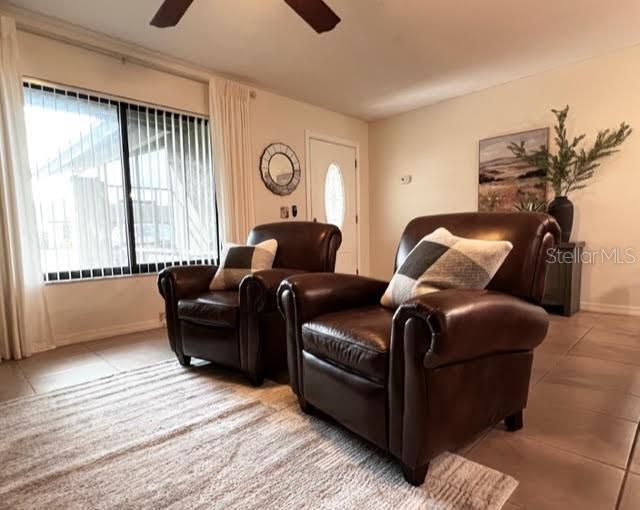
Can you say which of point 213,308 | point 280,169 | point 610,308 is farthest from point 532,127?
point 213,308

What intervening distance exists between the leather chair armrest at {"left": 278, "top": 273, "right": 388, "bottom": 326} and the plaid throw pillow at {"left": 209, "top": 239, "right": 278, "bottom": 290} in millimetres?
720

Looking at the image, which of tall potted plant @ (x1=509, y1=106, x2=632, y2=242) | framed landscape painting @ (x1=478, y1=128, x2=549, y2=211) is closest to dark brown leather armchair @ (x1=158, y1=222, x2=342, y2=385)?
tall potted plant @ (x1=509, y1=106, x2=632, y2=242)

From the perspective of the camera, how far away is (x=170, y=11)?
190cm

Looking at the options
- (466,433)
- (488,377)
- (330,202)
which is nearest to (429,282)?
(488,377)

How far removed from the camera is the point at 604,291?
338 centimetres

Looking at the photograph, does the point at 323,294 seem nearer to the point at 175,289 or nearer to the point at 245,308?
the point at 245,308

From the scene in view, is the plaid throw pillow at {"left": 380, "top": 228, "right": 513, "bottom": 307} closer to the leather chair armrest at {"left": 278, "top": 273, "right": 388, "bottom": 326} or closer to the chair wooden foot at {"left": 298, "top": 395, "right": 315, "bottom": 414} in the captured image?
the leather chair armrest at {"left": 278, "top": 273, "right": 388, "bottom": 326}

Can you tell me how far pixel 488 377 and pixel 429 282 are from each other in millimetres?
400

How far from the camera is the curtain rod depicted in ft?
8.34

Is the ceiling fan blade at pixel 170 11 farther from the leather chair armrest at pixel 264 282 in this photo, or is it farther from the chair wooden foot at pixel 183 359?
the chair wooden foot at pixel 183 359

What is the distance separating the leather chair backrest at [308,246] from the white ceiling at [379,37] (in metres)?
1.51

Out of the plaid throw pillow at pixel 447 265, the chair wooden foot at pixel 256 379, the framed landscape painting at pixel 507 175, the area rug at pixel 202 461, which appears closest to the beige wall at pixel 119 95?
the area rug at pixel 202 461

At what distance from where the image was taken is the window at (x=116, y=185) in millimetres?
2701

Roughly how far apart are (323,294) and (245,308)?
1.66 ft
